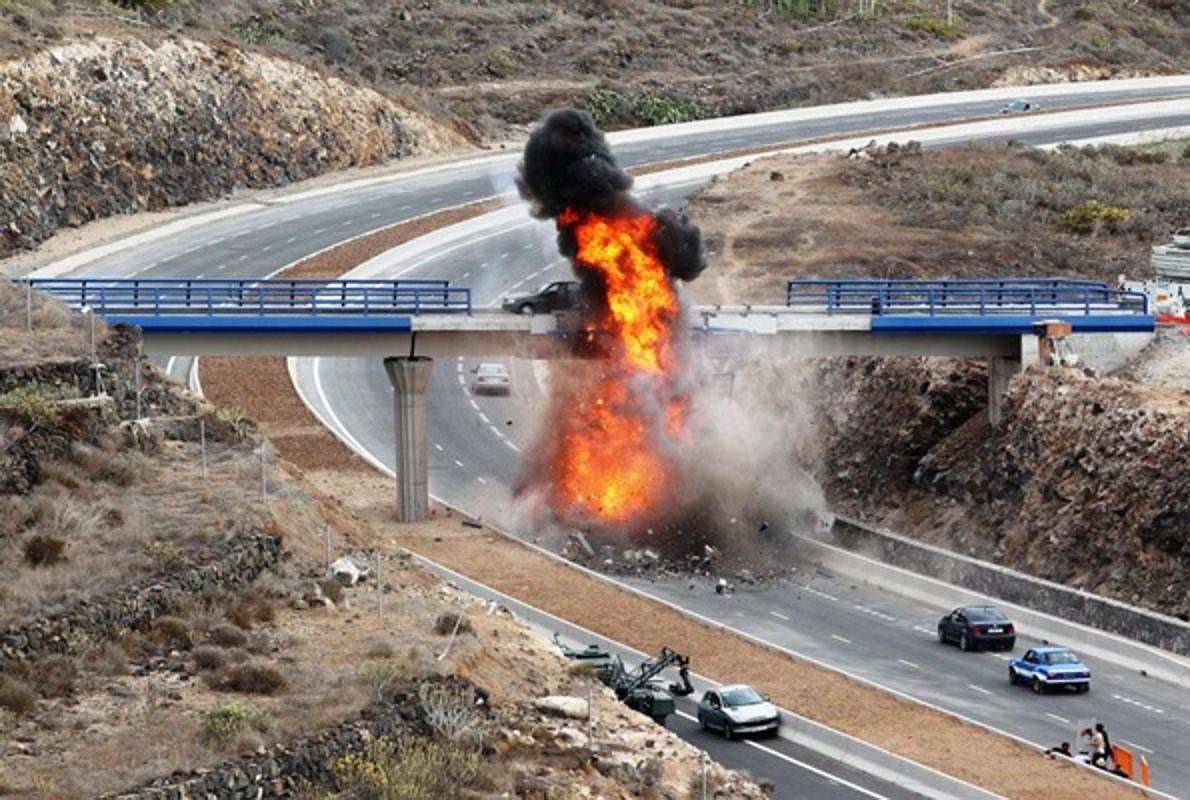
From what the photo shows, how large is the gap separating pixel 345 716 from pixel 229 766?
3.49 m

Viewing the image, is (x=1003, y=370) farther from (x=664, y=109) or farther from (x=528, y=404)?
(x=664, y=109)

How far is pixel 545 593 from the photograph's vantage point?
67312 millimetres

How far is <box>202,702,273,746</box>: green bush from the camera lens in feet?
134

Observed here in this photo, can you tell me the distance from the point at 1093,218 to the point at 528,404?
1099 inches

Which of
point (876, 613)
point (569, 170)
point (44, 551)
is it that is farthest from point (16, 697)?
point (569, 170)

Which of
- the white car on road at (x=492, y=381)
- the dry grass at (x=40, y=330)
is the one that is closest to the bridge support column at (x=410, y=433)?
the dry grass at (x=40, y=330)

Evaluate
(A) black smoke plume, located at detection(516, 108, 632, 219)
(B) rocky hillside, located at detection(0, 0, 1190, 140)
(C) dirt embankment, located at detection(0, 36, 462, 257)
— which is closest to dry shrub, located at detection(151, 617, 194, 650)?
(A) black smoke plume, located at detection(516, 108, 632, 219)

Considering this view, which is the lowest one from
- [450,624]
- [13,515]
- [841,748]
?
[841,748]

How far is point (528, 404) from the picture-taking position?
292 feet

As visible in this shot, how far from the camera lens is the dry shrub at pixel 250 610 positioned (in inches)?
1886

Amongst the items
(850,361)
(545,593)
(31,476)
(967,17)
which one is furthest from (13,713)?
(967,17)

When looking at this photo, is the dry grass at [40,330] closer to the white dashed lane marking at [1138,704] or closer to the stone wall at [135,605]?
the stone wall at [135,605]

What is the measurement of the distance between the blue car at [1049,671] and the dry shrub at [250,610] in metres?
21.2

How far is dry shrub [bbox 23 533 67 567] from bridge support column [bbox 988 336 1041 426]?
125 feet
